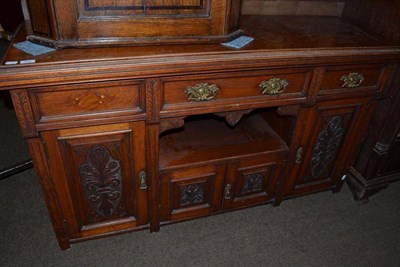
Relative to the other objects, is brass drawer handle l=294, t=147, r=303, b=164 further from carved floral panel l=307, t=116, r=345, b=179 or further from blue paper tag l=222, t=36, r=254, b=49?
blue paper tag l=222, t=36, r=254, b=49

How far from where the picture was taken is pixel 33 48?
1.19m

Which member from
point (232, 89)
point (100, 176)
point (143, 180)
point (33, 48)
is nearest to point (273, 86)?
point (232, 89)

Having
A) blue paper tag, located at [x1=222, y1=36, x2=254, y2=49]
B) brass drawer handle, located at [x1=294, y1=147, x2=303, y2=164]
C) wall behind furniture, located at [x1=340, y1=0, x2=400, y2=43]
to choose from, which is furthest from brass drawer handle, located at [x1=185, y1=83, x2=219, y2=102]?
wall behind furniture, located at [x1=340, y1=0, x2=400, y2=43]

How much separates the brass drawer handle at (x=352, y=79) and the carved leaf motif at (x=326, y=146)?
198 mm

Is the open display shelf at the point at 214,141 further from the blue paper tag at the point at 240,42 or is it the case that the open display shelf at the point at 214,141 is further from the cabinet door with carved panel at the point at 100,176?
the blue paper tag at the point at 240,42

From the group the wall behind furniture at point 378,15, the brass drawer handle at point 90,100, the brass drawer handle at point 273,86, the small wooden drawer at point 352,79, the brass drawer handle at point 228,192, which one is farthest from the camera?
the brass drawer handle at point 228,192

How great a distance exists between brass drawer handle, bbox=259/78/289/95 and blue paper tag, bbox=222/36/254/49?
18 centimetres

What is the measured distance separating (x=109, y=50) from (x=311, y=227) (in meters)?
1.47

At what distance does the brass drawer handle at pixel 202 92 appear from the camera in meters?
1.30

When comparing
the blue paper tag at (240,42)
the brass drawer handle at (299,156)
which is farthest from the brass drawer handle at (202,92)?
the brass drawer handle at (299,156)

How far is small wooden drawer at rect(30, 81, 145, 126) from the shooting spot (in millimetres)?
1152

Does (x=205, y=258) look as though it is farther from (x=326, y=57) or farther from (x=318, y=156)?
(x=326, y=57)

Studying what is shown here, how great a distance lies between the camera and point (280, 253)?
5.70 ft

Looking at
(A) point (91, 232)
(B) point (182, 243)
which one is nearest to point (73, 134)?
(A) point (91, 232)
